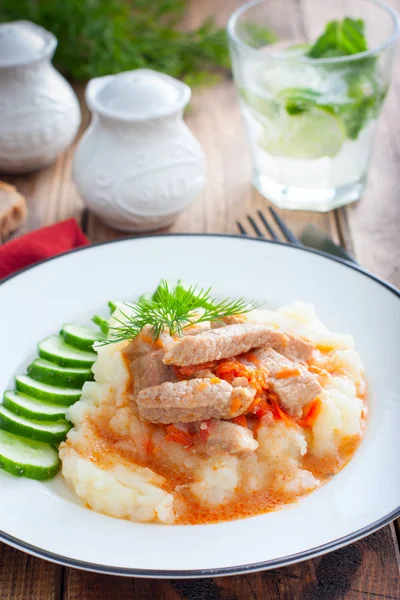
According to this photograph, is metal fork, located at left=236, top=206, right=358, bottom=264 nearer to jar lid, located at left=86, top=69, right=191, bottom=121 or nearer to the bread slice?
jar lid, located at left=86, top=69, right=191, bottom=121

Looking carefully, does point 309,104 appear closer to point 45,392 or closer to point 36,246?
point 36,246

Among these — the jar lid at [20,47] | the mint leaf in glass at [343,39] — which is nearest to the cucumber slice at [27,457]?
the jar lid at [20,47]

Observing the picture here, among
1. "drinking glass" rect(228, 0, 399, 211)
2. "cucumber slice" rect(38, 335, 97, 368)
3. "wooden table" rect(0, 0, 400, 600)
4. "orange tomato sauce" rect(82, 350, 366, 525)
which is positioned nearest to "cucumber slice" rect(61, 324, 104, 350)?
"cucumber slice" rect(38, 335, 97, 368)

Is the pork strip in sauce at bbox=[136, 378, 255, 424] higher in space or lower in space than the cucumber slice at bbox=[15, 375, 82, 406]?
higher

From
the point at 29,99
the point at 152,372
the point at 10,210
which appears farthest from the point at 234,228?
the point at 152,372

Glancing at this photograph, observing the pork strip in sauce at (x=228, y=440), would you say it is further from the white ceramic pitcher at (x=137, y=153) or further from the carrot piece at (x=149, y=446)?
the white ceramic pitcher at (x=137, y=153)
